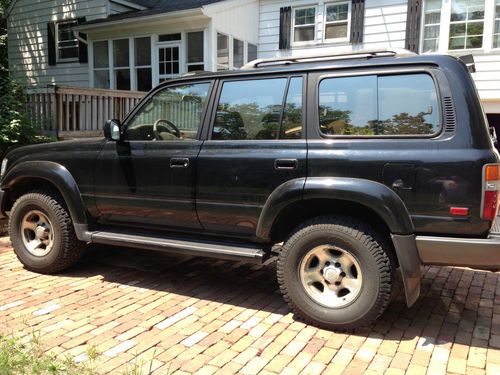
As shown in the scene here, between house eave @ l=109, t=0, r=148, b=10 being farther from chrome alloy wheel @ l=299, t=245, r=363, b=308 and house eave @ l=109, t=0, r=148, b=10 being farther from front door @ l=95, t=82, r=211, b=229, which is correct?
chrome alloy wheel @ l=299, t=245, r=363, b=308

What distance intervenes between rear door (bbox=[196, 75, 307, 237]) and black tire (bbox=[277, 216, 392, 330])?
40cm

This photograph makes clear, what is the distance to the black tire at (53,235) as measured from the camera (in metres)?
4.56

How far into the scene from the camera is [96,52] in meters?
14.3

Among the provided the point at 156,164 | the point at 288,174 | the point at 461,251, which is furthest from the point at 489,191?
the point at 156,164

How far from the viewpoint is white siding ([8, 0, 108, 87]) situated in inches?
591

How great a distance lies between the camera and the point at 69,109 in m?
8.91

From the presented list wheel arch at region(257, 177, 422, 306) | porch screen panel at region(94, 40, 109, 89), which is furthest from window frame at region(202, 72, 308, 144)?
porch screen panel at region(94, 40, 109, 89)

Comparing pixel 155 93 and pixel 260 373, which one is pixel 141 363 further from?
pixel 155 93

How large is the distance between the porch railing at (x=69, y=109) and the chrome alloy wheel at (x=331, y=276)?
5.61m

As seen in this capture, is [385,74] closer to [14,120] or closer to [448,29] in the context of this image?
[14,120]

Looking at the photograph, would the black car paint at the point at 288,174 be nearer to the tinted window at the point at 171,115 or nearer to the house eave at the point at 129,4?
the tinted window at the point at 171,115

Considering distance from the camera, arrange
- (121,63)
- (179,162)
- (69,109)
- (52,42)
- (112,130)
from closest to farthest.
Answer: (179,162), (112,130), (69,109), (121,63), (52,42)

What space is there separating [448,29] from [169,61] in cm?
715

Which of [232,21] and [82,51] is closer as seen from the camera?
[232,21]
